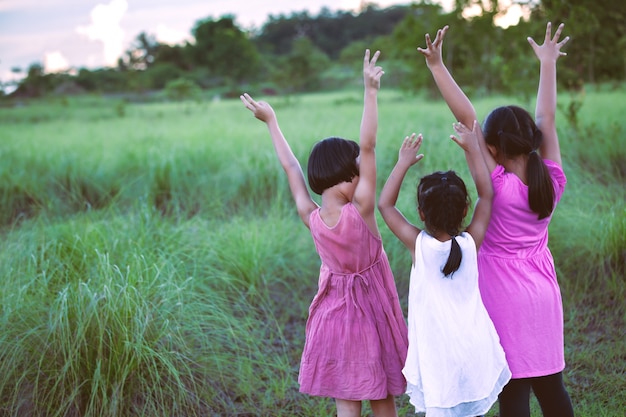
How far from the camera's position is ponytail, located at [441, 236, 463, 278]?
202cm

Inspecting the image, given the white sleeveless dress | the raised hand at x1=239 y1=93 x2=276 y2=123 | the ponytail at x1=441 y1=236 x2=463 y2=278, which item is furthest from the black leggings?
the raised hand at x1=239 y1=93 x2=276 y2=123

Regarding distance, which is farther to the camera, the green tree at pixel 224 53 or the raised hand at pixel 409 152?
the green tree at pixel 224 53

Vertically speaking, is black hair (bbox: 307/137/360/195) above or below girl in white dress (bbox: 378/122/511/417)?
above

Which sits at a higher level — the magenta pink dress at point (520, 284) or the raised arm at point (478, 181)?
the raised arm at point (478, 181)

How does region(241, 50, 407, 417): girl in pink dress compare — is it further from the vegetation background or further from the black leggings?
the vegetation background

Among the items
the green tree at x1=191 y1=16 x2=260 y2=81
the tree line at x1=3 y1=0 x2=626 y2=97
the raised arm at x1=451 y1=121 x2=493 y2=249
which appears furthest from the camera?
the green tree at x1=191 y1=16 x2=260 y2=81

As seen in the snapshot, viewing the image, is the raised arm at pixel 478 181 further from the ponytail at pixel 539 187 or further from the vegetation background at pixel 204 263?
the vegetation background at pixel 204 263

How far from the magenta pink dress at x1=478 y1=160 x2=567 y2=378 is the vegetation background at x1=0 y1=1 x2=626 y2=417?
0.89 m

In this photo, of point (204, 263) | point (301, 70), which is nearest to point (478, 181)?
point (204, 263)

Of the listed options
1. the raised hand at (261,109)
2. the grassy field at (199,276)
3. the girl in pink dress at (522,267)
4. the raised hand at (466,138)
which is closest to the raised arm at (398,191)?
the raised hand at (466,138)

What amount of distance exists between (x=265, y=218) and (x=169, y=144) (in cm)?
277

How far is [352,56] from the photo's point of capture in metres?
27.4

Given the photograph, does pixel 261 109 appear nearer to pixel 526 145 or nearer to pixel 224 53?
pixel 526 145

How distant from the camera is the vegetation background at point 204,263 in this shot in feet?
9.41
